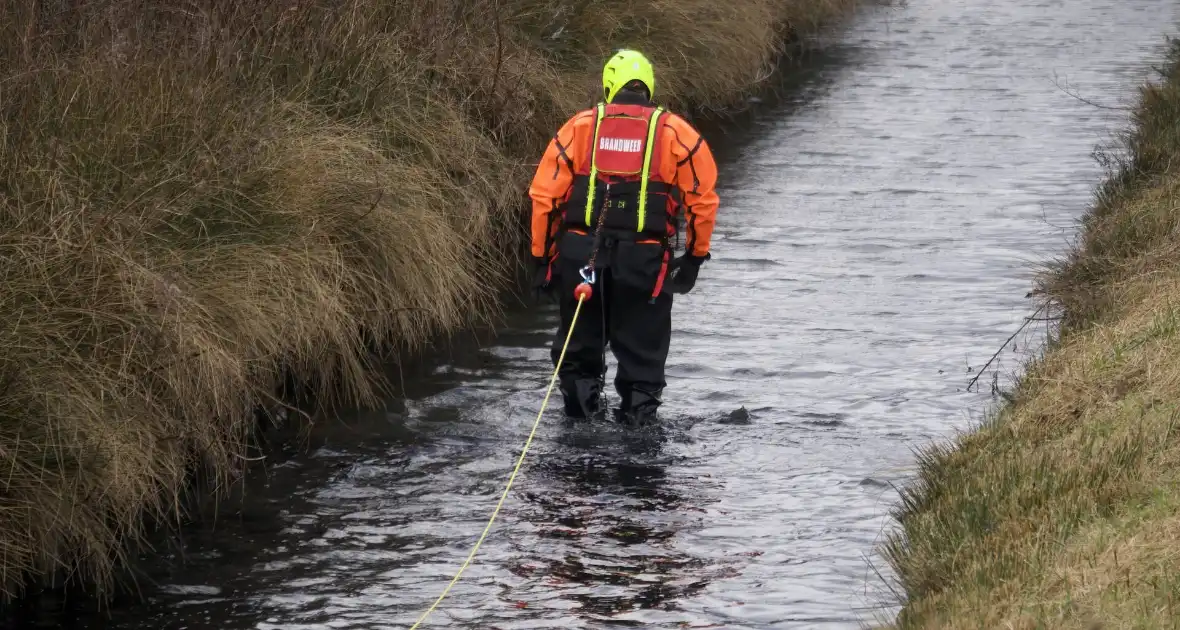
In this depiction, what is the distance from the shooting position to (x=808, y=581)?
719 cm

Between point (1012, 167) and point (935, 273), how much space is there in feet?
14.2

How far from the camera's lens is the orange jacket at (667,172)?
8773mm

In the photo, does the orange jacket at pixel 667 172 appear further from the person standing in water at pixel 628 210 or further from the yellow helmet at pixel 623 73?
the yellow helmet at pixel 623 73

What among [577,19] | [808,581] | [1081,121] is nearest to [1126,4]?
[1081,121]

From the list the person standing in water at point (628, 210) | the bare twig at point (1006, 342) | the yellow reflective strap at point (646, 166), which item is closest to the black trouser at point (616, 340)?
the person standing in water at point (628, 210)

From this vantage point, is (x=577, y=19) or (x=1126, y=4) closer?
(x=577, y=19)

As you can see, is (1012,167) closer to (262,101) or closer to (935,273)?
(935,273)

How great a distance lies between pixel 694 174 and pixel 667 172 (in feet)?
0.44

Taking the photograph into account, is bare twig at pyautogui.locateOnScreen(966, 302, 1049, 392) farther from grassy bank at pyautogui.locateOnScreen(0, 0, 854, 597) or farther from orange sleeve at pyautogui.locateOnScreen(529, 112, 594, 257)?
grassy bank at pyautogui.locateOnScreen(0, 0, 854, 597)

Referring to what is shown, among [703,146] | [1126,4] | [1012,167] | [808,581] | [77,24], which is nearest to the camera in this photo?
[808,581]

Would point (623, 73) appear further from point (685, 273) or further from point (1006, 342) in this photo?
point (1006, 342)

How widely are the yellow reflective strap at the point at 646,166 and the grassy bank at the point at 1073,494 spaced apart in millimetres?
1823

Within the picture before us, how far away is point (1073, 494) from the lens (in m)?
6.65

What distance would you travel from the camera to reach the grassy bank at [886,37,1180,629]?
569 centimetres
